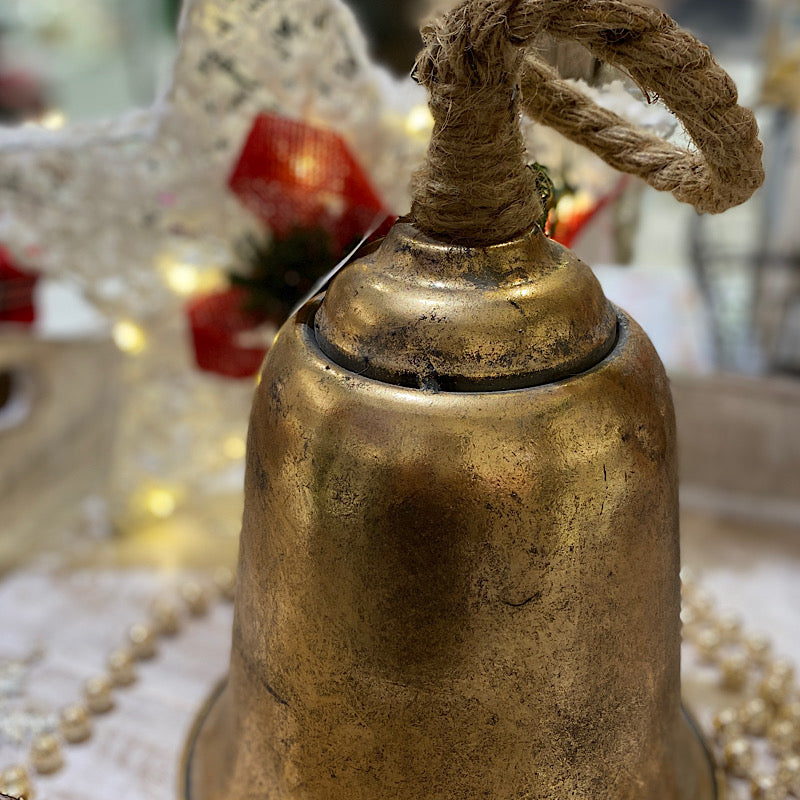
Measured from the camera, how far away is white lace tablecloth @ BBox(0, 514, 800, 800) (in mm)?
639

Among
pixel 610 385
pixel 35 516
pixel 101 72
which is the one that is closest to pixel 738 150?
pixel 610 385

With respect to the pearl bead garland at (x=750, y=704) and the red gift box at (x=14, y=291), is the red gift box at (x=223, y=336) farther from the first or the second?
the pearl bead garland at (x=750, y=704)

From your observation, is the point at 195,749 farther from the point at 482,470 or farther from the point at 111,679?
the point at 482,470

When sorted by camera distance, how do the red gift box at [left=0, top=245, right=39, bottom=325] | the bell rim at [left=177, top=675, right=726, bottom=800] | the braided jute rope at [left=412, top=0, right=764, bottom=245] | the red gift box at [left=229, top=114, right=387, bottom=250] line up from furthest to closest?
the red gift box at [left=0, top=245, right=39, bottom=325] < the red gift box at [left=229, top=114, right=387, bottom=250] < the bell rim at [left=177, top=675, right=726, bottom=800] < the braided jute rope at [left=412, top=0, right=764, bottom=245]

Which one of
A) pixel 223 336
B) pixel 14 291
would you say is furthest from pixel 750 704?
pixel 14 291

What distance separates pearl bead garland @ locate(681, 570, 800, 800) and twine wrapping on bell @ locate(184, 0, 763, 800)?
0.67 feet

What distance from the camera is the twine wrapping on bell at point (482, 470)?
39 centimetres

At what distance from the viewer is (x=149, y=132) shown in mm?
703

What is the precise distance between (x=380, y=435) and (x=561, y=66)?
0.77ft

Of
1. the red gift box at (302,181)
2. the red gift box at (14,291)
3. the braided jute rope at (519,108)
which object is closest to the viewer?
the braided jute rope at (519,108)

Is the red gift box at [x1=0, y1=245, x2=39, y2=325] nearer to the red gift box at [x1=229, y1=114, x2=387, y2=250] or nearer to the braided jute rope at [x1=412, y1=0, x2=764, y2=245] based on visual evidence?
the red gift box at [x1=229, y1=114, x2=387, y2=250]

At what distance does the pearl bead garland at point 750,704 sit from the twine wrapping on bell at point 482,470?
0.67 ft

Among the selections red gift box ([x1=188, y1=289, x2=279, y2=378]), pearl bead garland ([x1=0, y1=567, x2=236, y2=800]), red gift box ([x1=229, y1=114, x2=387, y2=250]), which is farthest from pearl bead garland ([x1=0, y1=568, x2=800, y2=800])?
red gift box ([x1=229, y1=114, x2=387, y2=250])

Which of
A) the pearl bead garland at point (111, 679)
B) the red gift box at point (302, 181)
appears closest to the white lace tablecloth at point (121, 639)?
the pearl bead garland at point (111, 679)
